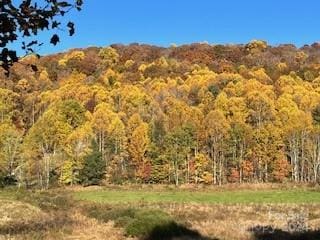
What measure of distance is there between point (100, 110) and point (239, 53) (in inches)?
3622

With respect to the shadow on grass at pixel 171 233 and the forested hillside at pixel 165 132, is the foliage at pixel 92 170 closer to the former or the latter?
the forested hillside at pixel 165 132

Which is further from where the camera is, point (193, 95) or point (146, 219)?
point (193, 95)

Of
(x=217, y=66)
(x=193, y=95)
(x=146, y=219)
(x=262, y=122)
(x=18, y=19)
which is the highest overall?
(x=217, y=66)

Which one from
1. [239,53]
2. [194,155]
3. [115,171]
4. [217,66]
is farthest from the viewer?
[239,53]

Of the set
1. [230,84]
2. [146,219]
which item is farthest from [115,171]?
[146,219]

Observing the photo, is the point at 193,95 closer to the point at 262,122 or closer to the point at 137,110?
the point at 137,110

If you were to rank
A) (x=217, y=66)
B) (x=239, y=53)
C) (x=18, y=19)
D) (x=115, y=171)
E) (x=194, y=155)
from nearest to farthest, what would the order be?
1. (x=18, y=19)
2. (x=115, y=171)
3. (x=194, y=155)
4. (x=217, y=66)
5. (x=239, y=53)

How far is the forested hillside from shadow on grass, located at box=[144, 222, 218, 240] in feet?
172

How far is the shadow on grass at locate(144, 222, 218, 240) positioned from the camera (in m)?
20.9

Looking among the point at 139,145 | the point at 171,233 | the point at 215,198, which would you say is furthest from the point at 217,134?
the point at 171,233

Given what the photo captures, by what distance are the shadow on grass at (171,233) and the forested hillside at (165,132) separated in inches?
2062

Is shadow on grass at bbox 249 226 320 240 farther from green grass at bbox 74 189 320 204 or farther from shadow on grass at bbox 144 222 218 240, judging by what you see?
green grass at bbox 74 189 320 204

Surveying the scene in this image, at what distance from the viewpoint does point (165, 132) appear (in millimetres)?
96562

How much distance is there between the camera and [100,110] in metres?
Answer: 103
